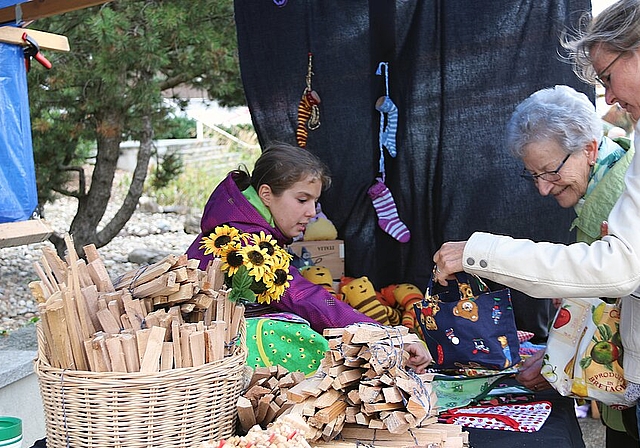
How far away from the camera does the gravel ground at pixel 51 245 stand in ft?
17.1

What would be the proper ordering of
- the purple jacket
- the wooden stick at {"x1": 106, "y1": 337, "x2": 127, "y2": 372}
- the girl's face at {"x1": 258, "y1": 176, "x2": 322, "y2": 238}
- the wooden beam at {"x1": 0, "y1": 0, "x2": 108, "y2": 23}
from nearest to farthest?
the wooden stick at {"x1": 106, "y1": 337, "x2": 127, "y2": 372} → the purple jacket → the girl's face at {"x1": 258, "y1": 176, "x2": 322, "y2": 238} → the wooden beam at {"x1": 0, "y1": 0, "x2": 108, "y2": 23}

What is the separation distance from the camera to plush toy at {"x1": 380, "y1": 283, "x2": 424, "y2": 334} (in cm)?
313

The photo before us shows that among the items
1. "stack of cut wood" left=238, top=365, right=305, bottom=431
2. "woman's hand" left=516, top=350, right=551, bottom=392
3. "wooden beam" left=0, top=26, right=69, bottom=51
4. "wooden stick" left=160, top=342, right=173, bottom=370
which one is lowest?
"woman's hand" left=516, top=350, right=551, bottom=392

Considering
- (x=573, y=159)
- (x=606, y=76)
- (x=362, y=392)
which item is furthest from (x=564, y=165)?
(x=362, y=392)

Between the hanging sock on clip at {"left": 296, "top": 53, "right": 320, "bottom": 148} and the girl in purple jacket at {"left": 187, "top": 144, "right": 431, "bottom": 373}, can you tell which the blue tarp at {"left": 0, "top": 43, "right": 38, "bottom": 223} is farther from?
the hanging sock on clip at {"left": 296, "top": 53, "right": 320, "bottom": 148}

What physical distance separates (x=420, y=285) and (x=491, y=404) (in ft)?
4.43

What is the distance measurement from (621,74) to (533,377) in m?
1.00

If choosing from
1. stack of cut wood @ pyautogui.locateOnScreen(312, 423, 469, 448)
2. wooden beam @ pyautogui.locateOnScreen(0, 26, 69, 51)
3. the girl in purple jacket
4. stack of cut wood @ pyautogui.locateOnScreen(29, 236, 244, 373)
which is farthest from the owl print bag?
wooden beam @ pyautogui.locateOnScreen(0, 26, 69, 51)

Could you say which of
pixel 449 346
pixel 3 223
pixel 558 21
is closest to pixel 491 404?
pixel 449 346

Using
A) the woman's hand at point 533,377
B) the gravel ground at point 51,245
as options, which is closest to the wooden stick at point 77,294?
the woman's hand at point 533,377

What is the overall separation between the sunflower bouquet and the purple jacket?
62 cm

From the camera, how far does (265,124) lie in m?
3.51

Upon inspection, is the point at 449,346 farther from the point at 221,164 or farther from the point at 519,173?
the point at 221,164

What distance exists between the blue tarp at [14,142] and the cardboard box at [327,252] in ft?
4.01
